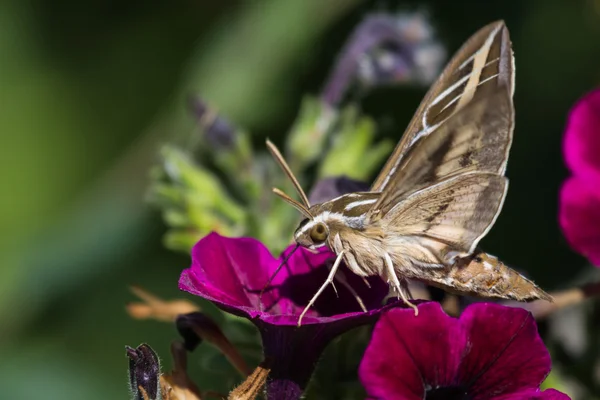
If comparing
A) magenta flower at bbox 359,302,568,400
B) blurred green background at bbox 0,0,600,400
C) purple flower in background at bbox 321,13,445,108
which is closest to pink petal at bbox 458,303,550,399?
magenta flower at bbox 359,302,568,400

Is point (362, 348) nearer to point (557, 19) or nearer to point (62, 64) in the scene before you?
point (557, 19)

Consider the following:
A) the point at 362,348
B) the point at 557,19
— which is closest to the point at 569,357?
the point at 362,348

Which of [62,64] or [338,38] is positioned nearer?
[338,38]

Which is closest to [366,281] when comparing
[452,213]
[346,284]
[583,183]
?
[346,284]

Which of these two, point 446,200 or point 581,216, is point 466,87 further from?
point 581,216

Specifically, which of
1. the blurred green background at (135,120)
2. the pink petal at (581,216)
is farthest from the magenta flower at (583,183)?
the blurred green background at (135,120)
